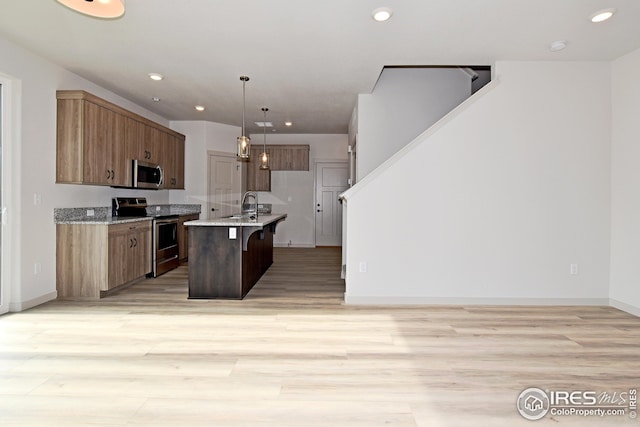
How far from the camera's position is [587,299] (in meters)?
4.00

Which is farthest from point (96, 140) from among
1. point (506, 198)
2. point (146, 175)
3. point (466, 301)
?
point (506, 198)

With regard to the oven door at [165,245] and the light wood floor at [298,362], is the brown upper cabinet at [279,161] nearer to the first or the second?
the oven door at [165,245]

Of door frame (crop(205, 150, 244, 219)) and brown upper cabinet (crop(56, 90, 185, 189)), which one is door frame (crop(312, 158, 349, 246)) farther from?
brown upper cabinet (crop(56, 90, 185, 189))

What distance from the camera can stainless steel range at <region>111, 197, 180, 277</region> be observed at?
521 centimetres

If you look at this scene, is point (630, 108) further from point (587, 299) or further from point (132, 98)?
point (132, 98)

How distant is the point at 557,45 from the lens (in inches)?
139

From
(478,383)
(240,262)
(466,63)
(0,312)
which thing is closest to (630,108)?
(466,63)

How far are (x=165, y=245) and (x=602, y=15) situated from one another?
5.75 metres

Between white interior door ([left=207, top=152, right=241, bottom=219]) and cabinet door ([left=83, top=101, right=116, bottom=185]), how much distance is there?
2.58 m

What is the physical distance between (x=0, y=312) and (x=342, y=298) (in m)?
3.44

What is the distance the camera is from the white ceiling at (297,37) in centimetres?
285

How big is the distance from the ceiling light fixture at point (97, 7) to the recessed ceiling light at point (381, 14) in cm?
194

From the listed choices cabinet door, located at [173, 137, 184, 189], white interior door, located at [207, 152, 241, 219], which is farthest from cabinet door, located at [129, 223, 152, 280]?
white interior door, located at [207, 152, 241, 219]

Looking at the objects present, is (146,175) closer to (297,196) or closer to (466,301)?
(297,196)
